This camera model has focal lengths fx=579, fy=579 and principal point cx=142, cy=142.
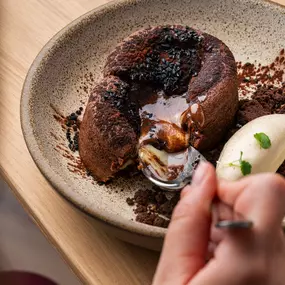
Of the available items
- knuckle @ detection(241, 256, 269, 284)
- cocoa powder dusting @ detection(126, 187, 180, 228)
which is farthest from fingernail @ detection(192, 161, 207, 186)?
cocoa powder dusting @ detection(126, 187, 180, 228)

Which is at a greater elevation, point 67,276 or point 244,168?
point 244,168

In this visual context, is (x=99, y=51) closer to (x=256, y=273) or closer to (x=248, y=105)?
(x=248, y=105)

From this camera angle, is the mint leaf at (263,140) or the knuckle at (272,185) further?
the mint leaf at (263,140)

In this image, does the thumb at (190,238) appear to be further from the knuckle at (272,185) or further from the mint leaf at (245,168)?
the mint leaf at (245,168)

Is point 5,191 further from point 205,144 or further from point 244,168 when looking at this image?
point 244,168

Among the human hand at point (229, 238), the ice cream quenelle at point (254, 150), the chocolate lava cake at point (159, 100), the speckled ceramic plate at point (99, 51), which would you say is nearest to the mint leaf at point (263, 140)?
the ice cream quenelle at point (254, 150)

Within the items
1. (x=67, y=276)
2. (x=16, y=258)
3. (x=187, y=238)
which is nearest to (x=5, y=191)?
(x=16, y=258)

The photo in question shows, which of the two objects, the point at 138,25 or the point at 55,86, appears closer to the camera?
the point at 55,86
